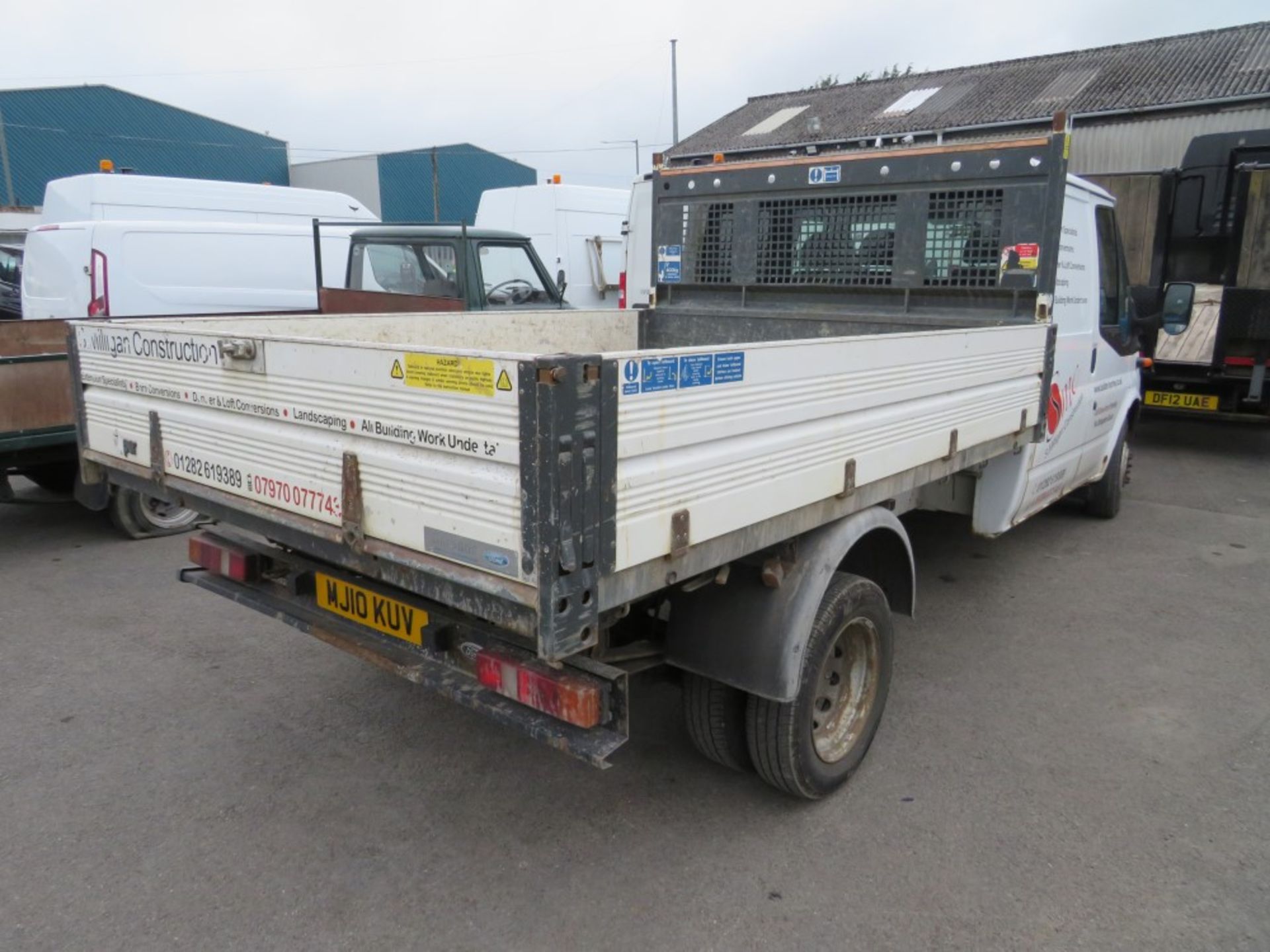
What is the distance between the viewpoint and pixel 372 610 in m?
2.95

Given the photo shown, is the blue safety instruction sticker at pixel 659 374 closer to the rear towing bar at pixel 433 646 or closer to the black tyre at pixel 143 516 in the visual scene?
the rear towing bar at pixel 433 646

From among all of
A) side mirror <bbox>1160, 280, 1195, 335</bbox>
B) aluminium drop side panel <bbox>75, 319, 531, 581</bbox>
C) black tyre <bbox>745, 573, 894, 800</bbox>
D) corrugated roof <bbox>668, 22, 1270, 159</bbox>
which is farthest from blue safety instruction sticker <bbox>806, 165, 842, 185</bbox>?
corrugated roof <bbox>668, 22, 1270, 159</bbox>

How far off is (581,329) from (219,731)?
8.70ft

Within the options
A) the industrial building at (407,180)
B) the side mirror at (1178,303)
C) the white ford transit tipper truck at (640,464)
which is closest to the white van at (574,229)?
the side mirror at (1178,303)

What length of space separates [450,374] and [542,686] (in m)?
0.89

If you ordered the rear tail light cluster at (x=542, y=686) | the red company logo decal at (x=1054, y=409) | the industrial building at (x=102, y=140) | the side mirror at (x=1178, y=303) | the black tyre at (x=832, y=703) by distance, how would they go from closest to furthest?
the rear tail light cluster at (x=542, y=686) → the black tyre at (x=832, y=703) → the red company logo decal at (x=1054, y=409) → the side mirror at (x=1178, y=303) → the industrial building at (x=102, y=140)

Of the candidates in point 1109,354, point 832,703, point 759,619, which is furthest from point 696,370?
point 1109,354

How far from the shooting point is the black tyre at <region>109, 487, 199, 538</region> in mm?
6117

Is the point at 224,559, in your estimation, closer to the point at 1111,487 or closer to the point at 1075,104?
the point at 1111,487

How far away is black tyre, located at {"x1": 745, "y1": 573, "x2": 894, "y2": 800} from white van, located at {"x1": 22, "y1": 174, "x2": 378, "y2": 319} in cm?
804

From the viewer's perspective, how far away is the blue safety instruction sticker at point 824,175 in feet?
15.9

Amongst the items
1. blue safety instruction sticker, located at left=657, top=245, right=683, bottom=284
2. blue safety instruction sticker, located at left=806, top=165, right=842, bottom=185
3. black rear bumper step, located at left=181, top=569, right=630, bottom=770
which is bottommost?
black rear bumper step, located at left=181, top=569, right=630, bottom=770

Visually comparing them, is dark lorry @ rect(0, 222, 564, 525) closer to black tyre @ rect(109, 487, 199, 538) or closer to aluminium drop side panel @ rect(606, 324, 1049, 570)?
black tyre @ rect(109, 487, 199, 538)

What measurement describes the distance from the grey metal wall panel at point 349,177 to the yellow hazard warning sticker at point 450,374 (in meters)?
33.5
